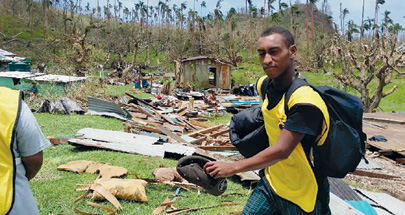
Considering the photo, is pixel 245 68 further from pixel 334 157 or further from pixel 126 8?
pixel 126 8

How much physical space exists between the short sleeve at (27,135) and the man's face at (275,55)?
4.88ft

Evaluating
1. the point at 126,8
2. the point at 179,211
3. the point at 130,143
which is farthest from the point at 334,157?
the point at 126,8

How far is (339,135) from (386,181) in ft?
21.4

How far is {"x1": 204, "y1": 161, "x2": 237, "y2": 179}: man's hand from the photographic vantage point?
190 centimetres

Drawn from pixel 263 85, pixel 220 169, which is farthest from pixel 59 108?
pixel 220 169

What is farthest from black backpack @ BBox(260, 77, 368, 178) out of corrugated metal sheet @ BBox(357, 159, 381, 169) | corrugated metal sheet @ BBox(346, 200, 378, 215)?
corrugated metal sheet @ BBox(357, 159, 381, 169)

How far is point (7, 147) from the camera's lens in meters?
1.72

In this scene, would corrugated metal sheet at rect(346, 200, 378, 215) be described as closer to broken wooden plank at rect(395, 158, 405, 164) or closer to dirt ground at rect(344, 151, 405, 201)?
dirt ground at rect(344, 151, 405, 201)

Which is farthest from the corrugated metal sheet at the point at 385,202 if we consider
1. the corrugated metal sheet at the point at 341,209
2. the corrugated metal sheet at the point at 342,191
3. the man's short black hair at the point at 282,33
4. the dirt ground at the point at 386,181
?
the man's short black hair at the point at 282,33

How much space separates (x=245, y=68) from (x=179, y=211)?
38265mm

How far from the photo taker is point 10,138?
5.60 feet

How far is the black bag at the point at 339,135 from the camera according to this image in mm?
1895

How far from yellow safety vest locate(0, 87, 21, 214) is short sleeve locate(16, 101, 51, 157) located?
0.04m

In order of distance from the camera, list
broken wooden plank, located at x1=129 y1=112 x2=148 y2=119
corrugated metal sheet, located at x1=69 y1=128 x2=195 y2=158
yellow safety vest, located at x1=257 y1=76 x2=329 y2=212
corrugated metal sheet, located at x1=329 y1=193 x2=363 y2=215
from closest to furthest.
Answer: yellow safety vest, located at x1=257 y1=76 x2=329 y2=212
corrugated metal sheet, located at x1=329 y1=193 x2=363 y2=215
corrugated metal sheet, located at x1=69 y1=128 x2=195 y2=158
broken wooden plank, located at x1=129 y1=112 x2=148 y2=119
